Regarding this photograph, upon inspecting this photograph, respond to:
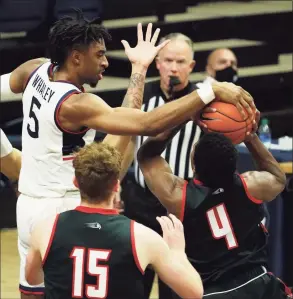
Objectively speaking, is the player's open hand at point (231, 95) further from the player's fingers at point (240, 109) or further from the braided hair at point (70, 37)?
the braided hair at point (70, 37)

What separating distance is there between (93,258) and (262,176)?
1362mm

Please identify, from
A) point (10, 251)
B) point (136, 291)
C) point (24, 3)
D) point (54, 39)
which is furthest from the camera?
point (24, 3)

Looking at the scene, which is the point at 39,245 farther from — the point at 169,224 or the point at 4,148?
the point at 4,148

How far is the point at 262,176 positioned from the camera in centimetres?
563

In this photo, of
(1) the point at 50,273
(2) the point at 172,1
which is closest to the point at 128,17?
(2) the point at 172,1

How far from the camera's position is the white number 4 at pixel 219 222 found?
546 cm

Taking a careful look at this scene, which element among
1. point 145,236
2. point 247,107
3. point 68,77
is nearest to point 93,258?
point 145,236

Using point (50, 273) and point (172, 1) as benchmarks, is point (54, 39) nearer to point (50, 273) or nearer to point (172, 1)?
point (50, 273)

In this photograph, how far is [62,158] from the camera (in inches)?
228

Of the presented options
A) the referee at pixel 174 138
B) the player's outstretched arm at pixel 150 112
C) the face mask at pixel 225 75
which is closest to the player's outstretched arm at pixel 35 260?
the player's outstretched arm at pixel 150 112

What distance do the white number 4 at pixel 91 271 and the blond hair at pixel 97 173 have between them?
246 mm

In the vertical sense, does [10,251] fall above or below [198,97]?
below

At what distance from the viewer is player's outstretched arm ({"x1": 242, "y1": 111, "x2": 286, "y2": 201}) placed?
18.2 feet

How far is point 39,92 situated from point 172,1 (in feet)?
22.6
